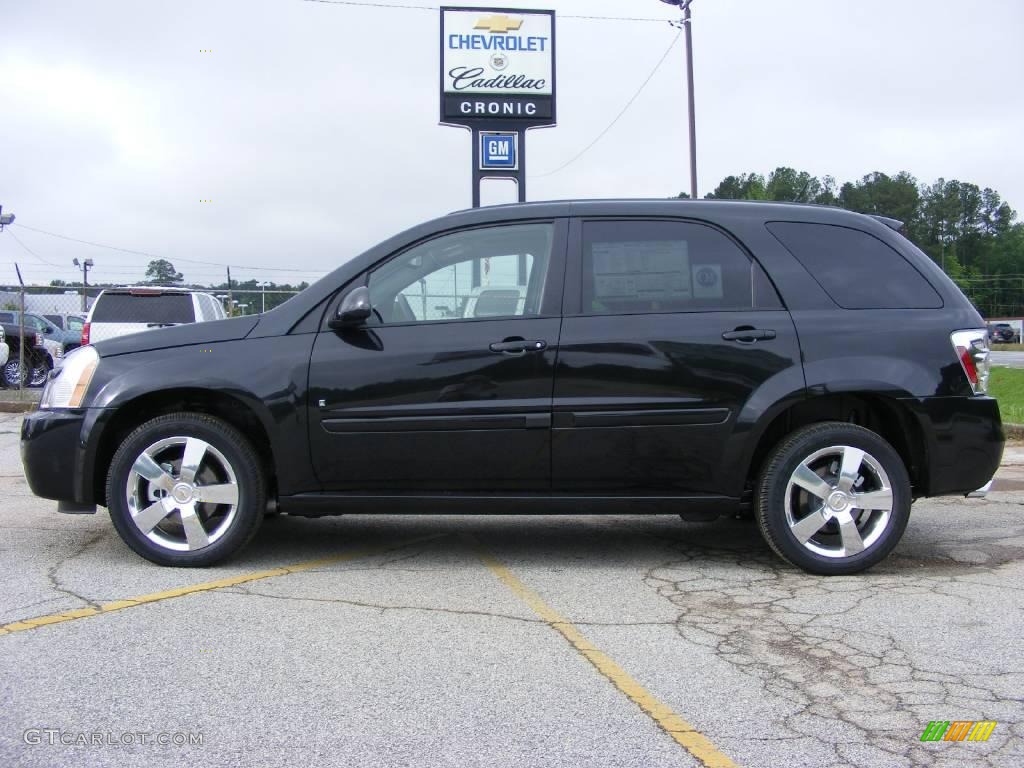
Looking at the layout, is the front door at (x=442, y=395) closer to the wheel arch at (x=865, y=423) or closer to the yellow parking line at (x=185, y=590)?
the yellow parking line at (x=185, y=590)

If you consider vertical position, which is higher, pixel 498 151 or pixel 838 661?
pixel 498 151

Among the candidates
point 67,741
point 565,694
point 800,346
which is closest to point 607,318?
point 800,346

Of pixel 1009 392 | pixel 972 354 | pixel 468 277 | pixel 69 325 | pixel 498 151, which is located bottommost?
pixel 1009 392

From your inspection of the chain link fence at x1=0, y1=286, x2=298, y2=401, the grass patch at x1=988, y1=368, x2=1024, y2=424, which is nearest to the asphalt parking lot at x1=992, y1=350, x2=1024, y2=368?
the grass patch at x1=988, y1=368, x2=1024, y2=424

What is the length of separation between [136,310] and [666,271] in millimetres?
11319

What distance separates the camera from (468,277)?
5000 mm

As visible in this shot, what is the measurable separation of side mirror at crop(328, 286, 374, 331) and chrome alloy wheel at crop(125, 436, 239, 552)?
88cm

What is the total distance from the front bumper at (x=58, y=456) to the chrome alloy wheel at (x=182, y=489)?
28 centimetres

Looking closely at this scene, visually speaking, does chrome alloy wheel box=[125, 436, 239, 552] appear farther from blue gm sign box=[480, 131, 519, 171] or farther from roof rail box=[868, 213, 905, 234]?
blue gm sign box=[480, 131, 519, 171]

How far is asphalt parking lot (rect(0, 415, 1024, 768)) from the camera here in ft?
9.65

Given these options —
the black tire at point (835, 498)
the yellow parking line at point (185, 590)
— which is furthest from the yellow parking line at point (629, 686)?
the black tire at point (835, 498)

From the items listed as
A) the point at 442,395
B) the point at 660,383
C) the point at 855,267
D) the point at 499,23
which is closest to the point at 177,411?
the point at 442,395

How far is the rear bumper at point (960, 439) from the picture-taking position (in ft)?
15.8

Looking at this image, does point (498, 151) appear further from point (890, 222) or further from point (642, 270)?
point (642, 270)
